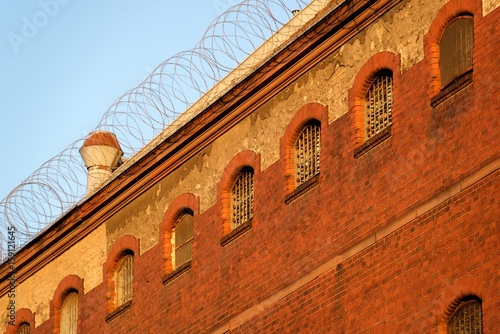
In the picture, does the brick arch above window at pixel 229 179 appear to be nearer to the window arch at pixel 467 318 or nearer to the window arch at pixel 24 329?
the window arch at pixel 467 318

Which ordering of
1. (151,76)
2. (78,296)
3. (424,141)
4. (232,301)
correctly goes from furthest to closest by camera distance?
1. (78,296)
2. (151,76)
3. (232,301)
4. (424,141)

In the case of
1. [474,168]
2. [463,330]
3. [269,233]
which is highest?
[269,233]

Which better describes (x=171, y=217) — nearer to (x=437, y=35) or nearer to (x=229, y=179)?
(x=229, y=179)

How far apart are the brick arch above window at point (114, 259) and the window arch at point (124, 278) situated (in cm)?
6

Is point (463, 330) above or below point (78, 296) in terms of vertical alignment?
below


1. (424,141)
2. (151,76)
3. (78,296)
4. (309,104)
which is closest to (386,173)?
(424,141)

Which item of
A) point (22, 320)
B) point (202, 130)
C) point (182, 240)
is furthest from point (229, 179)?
point (22, 320)

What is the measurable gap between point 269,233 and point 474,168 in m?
5.97

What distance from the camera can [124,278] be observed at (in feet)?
124

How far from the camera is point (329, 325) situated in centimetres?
3006

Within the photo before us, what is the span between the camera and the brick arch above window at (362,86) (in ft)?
100

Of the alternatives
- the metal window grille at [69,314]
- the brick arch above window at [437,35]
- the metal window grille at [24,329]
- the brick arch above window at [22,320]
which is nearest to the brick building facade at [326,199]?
the brick arch above window at [437,35]

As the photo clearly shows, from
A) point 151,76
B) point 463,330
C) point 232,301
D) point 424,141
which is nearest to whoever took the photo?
point 463,330

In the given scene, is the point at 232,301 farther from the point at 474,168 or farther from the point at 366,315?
the point at 474,168
